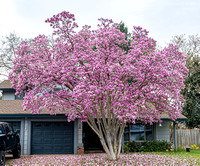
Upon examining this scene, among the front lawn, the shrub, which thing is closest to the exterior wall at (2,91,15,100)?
the front lawn

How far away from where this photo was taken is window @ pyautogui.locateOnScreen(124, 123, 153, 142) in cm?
1873

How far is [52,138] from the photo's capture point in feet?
56.5

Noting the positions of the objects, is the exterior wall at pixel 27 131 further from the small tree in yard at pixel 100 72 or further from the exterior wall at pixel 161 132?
the exterior wall at pixel 161 132

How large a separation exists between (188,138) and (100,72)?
14.8m

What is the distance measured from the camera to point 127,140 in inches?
733

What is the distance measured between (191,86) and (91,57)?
16.2 meters

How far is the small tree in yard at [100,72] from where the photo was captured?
10789mm

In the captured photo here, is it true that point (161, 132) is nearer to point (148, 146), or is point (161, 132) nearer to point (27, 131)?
point (148, 146)

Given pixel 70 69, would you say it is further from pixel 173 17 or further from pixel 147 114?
pixel 173 17

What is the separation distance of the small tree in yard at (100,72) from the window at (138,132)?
20.3 ft

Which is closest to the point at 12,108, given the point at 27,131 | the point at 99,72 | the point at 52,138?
the point at 27,131

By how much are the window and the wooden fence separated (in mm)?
4449

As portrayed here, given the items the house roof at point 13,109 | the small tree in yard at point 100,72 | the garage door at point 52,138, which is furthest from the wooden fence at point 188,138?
the small tree in yard at point 100,72

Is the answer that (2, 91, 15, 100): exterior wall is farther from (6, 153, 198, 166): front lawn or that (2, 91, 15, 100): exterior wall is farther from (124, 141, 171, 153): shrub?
(124, 141, 171, 153): shrub
